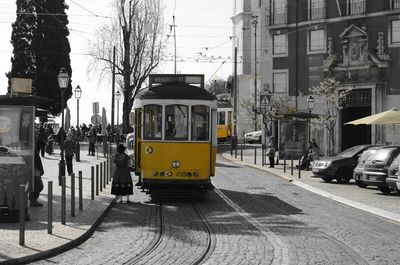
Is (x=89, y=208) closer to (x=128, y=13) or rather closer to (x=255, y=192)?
(x=255, y=192)

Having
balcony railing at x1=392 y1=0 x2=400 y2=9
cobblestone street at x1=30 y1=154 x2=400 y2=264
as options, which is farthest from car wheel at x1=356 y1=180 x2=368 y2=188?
balcony railing at x1=392 y1=0 x2=400 y2=9

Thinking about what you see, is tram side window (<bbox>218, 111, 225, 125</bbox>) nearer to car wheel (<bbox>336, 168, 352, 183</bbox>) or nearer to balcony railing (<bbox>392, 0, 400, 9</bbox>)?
balcony railing (<bbox>392, 0, 400, 9</bbox>)

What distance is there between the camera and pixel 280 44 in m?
50.9

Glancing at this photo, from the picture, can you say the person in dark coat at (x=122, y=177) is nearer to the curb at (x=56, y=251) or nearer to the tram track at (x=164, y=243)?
the tram track at (x=164, y=243)

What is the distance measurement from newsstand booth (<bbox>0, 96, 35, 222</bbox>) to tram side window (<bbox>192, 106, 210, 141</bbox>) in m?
5.43

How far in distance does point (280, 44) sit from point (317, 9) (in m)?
4.01

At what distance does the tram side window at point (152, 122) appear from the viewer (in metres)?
18.6

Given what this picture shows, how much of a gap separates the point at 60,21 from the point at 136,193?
148 ft

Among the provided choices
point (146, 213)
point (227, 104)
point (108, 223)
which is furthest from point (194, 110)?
point (227, 104)

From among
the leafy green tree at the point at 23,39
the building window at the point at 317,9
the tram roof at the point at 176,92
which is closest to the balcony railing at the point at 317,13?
the building window at the point at 317,9

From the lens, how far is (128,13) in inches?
2023

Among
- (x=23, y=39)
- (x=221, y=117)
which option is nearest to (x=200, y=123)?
(x=221, y=117)

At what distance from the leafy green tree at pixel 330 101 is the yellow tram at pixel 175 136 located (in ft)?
82.7

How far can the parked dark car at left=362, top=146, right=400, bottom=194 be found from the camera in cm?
2158
